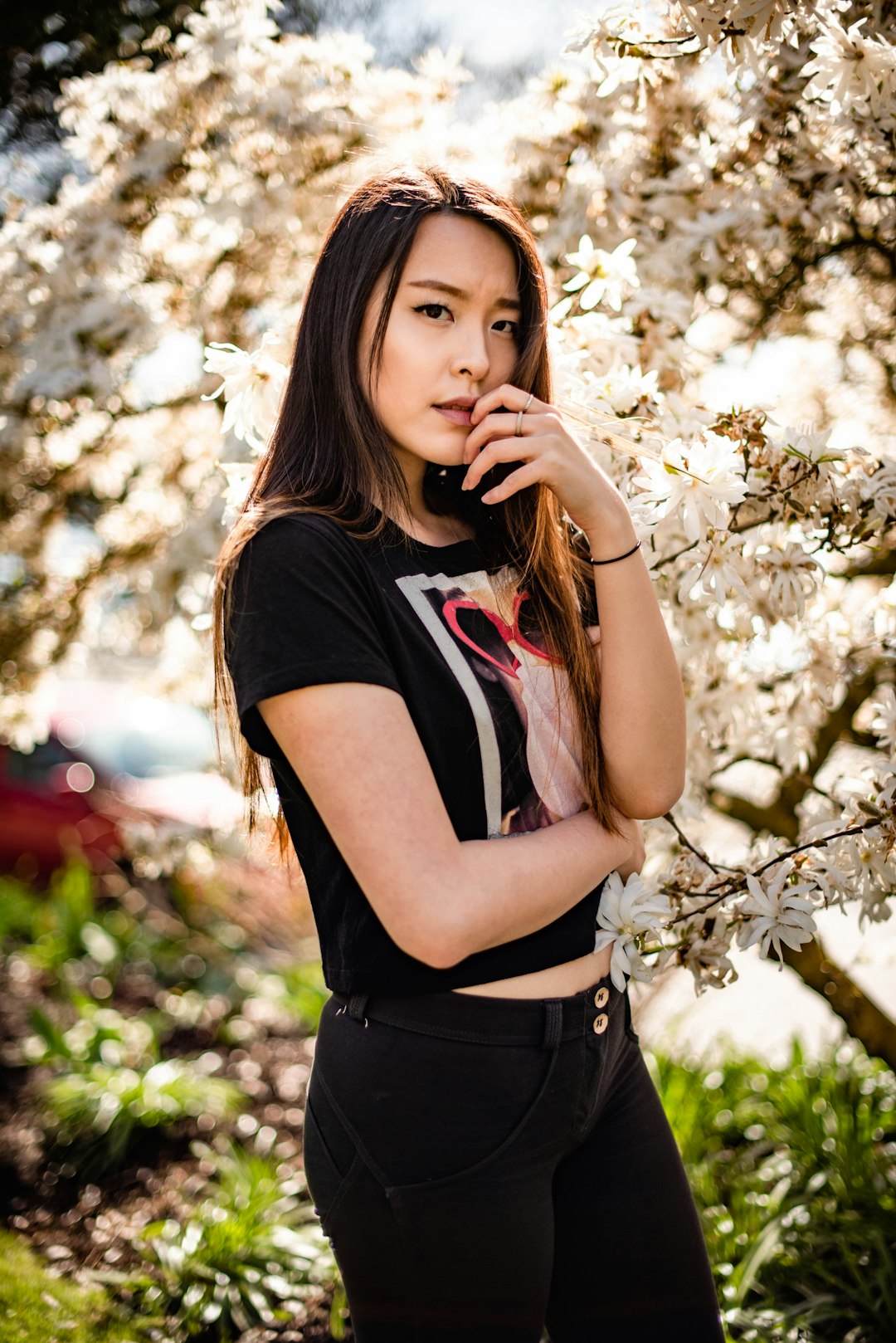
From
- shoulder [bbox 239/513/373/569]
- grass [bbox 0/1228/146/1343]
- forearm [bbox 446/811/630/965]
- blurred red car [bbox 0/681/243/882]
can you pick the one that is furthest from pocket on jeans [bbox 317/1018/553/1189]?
blurred red car [bbox 0/681/243/882]

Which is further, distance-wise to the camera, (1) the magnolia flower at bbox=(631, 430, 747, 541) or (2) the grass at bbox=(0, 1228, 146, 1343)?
(2) the grass at bbox=(0, 1228, 146, 1343)

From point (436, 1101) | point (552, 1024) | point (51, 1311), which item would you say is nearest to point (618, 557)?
point (552, 1024)

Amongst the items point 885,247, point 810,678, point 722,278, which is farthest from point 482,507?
point 885,247

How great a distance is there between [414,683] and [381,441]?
376 mm

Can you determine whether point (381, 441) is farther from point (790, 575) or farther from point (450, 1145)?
point (450, 1145)

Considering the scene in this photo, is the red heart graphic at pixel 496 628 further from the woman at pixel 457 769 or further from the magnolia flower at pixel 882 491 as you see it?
the magnolia flower at pixel 882 491

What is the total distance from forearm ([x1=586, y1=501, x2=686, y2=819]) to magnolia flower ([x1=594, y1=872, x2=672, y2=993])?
0.40 feet

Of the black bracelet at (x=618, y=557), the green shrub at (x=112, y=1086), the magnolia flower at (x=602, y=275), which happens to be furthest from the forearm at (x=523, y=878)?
the green shrub at (x=112, y=1086)

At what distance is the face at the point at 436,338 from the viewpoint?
138 cm

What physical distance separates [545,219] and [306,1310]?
2934 mm

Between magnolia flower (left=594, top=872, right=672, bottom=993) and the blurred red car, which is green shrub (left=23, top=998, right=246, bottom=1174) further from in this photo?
magnolia flower (left=594, top=872, right=672, bottom=993)

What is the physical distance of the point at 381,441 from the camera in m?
1.40

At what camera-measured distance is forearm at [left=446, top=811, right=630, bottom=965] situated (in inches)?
44.8

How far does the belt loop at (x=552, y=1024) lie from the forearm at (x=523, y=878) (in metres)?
0.10
